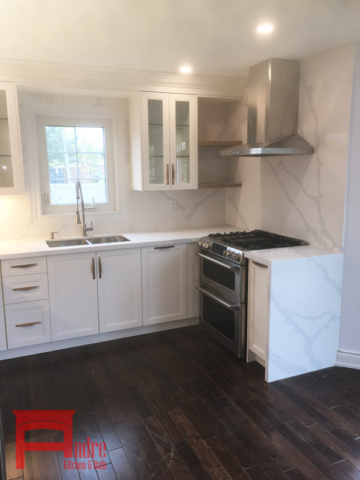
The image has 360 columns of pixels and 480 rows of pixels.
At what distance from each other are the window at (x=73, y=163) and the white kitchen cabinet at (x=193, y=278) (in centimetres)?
97

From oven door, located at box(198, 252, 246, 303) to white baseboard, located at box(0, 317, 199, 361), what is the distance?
52cm

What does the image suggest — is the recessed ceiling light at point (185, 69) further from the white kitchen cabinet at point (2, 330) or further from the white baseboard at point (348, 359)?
the white baseboard at point (348, 359)

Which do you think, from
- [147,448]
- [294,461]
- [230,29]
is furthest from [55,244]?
[294,461]

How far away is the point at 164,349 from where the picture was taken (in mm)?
3285

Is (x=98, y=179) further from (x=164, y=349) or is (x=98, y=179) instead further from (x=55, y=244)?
(x=164, y=349)

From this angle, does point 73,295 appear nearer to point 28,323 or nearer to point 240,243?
point 28,323

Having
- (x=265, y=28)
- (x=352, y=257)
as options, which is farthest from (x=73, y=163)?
(x=352, y=257)

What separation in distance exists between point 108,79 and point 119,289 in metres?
1.77

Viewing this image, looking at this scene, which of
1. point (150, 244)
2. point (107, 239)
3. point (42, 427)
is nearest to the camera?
point (42, 427)

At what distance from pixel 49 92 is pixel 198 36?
1.55 m

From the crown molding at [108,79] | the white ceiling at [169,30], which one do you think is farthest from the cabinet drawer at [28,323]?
the white ceiling at [169,30]

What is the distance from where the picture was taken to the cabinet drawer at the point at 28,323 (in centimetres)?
305

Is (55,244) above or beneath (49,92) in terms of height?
beneath

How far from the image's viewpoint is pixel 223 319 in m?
3.24
